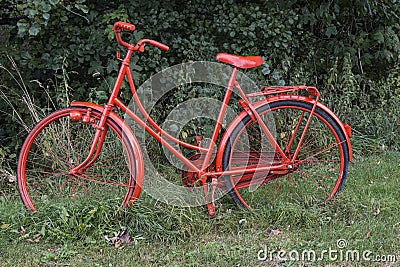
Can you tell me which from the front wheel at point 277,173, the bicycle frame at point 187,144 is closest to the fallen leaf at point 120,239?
the bicycle frame at point 187,144

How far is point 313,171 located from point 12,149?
282 centimetres

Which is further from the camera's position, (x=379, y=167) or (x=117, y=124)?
(x=379, y=167)

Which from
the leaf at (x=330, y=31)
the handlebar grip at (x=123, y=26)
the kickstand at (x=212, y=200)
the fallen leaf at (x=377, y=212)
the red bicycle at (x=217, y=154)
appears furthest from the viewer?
the leaf at (x=330, y=31)

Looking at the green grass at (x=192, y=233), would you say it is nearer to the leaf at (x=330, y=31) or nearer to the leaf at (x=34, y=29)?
the leaf at (x=34, y=29)

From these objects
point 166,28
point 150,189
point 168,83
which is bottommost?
point 150,189

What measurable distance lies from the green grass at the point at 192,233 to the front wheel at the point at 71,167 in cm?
17

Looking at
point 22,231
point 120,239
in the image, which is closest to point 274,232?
point 120,239

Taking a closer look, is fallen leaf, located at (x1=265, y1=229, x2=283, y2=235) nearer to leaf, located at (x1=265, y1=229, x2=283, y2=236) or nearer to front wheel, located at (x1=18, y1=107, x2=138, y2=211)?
leaf, located at (x1=265, y1=229, x2=283, y2=236)

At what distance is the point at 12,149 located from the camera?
207 inches

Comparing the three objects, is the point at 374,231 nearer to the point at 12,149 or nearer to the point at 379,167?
the point at 379,167

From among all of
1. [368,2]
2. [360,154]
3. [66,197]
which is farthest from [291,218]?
[368,2]

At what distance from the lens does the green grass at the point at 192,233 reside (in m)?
3.37

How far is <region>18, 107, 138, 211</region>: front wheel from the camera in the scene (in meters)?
3.62

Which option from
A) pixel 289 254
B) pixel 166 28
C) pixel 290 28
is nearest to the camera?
pixel 289 254
